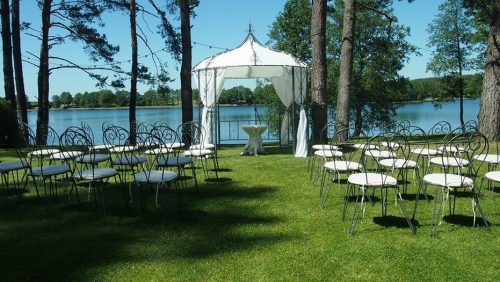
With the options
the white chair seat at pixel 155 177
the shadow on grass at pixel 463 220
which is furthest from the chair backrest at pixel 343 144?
the white chair seat at pixel 155 177

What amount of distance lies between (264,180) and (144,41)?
1012 cm

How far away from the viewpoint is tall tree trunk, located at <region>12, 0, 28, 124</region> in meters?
13.0

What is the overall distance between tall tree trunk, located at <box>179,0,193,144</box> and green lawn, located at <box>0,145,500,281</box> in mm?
6917

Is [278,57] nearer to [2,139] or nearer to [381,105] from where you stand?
[2,139]

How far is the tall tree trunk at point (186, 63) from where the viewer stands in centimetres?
1131

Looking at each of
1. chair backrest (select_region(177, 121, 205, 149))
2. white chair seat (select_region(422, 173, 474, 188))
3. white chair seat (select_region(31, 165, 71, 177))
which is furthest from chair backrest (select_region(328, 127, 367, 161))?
white chair seat (select_region(31, 165, 71, 177))

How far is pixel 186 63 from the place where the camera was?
1156 cm

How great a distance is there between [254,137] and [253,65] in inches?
65.7

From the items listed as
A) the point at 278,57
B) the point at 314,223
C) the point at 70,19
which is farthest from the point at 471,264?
the point at 70,19

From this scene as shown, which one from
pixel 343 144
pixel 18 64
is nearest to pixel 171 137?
pixel 343 144

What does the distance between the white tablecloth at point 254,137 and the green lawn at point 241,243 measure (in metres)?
3.77

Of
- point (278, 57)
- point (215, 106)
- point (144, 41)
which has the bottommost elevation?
point (215, 106)

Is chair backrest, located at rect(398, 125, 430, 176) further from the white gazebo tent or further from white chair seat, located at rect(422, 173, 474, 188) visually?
the white gazebo tent

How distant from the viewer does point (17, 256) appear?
321 centimetres
